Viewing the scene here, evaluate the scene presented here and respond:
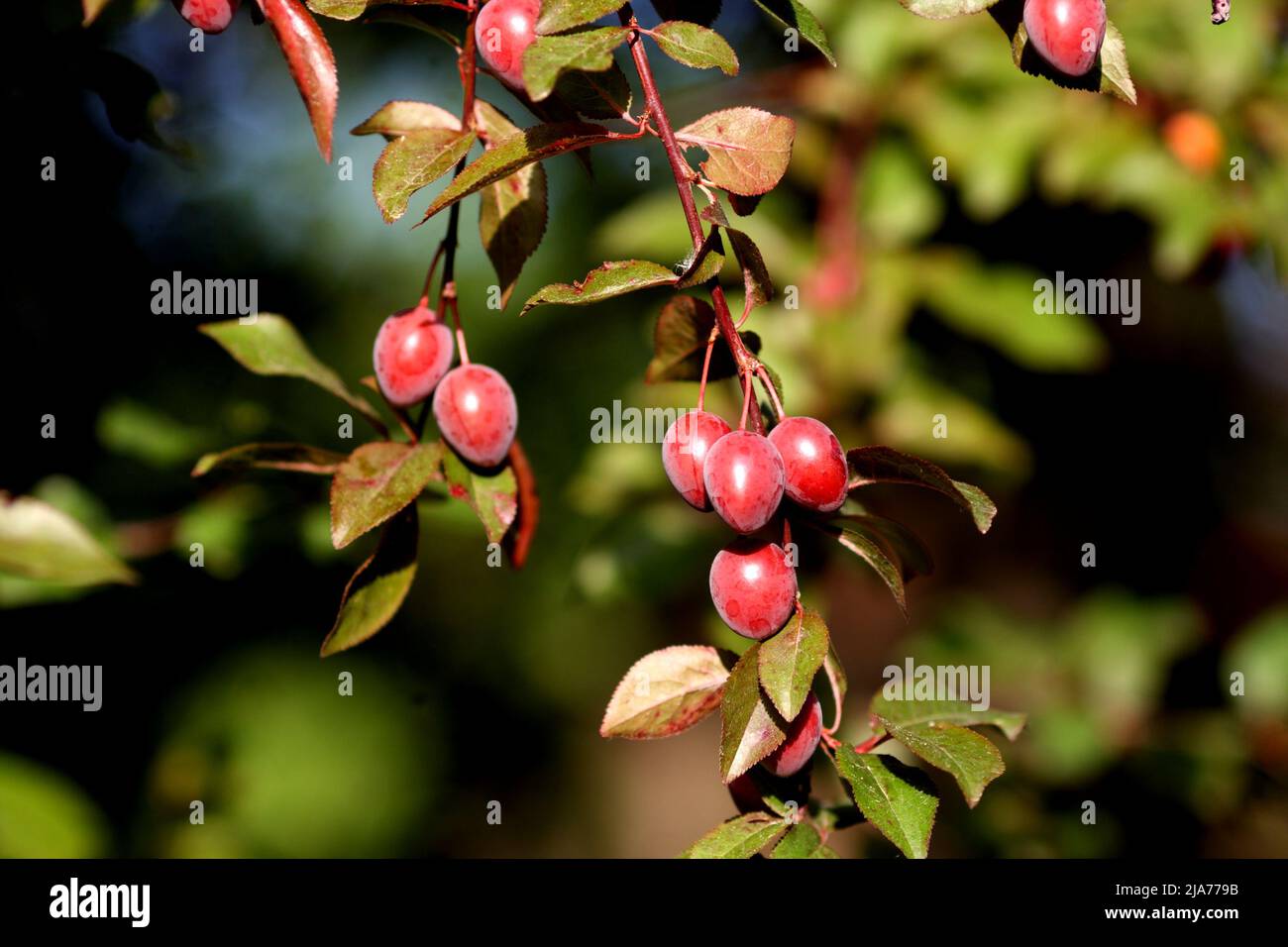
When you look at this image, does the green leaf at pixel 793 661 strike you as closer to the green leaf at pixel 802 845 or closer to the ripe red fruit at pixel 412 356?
the green leaf at pixel 802 845

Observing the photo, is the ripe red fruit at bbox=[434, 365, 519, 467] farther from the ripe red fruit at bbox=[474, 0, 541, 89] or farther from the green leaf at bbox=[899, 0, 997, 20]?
the green leaf at bbox=[899, 0, 997, 20]

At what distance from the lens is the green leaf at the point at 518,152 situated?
449 millimetres

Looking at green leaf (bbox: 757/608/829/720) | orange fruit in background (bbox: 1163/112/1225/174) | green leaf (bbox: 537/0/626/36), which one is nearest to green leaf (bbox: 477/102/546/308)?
green leaf (bbox: 537/0/626/36)

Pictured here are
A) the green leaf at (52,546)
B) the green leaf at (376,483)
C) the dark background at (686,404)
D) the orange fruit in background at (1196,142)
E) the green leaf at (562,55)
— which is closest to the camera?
the green leaf at (562,55)

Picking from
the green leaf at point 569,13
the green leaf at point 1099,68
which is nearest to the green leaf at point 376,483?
the green leaf at point 569,13

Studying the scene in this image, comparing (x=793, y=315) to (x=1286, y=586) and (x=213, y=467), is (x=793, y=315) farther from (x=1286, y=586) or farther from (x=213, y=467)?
(x=1286, y=586)

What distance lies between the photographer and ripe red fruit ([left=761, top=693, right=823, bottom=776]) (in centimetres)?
49

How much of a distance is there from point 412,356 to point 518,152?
0.18 meters

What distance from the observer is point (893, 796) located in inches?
18.7

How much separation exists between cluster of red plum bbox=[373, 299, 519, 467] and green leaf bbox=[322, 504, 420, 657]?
0.06 m

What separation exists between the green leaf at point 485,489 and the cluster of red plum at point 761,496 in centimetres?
12

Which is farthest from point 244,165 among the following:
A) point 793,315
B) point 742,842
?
point 742,842
